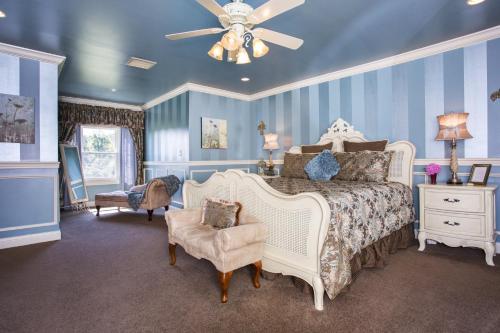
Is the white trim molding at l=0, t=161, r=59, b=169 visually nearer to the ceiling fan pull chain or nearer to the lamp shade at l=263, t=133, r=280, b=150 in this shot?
the ceiling fan pull chain

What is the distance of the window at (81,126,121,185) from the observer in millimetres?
6164

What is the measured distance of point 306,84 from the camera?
475 cm

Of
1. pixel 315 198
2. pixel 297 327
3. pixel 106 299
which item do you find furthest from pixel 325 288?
pixel 106 299

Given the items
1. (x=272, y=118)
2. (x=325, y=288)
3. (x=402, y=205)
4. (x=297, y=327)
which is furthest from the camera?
(x=272, y=118)

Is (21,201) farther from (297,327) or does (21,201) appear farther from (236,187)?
(297,327)

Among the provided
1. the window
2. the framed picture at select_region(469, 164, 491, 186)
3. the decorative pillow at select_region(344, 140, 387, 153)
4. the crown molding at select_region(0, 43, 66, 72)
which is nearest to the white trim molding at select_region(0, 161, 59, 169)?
the crown molding at select_region(0, 43, 66, 72)

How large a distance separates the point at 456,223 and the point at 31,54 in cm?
554

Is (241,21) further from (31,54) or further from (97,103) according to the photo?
(97,103)

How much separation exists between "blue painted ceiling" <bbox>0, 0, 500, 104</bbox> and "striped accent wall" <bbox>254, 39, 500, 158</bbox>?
0.31 m

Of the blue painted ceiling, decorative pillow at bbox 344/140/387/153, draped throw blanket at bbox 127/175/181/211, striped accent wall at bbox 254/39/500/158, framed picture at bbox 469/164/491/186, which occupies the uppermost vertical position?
the blue painted ceiling

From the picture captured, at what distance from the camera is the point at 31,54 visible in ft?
11.2

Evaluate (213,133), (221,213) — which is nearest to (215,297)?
(221,213)

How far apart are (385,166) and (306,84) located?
7.38 ft

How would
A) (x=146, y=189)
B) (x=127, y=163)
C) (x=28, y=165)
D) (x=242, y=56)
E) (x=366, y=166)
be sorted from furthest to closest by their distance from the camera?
(x=127, y=163), (x=146, y=189), (x=28, y=165), (x=366, y=166), (x=242, y=56)
